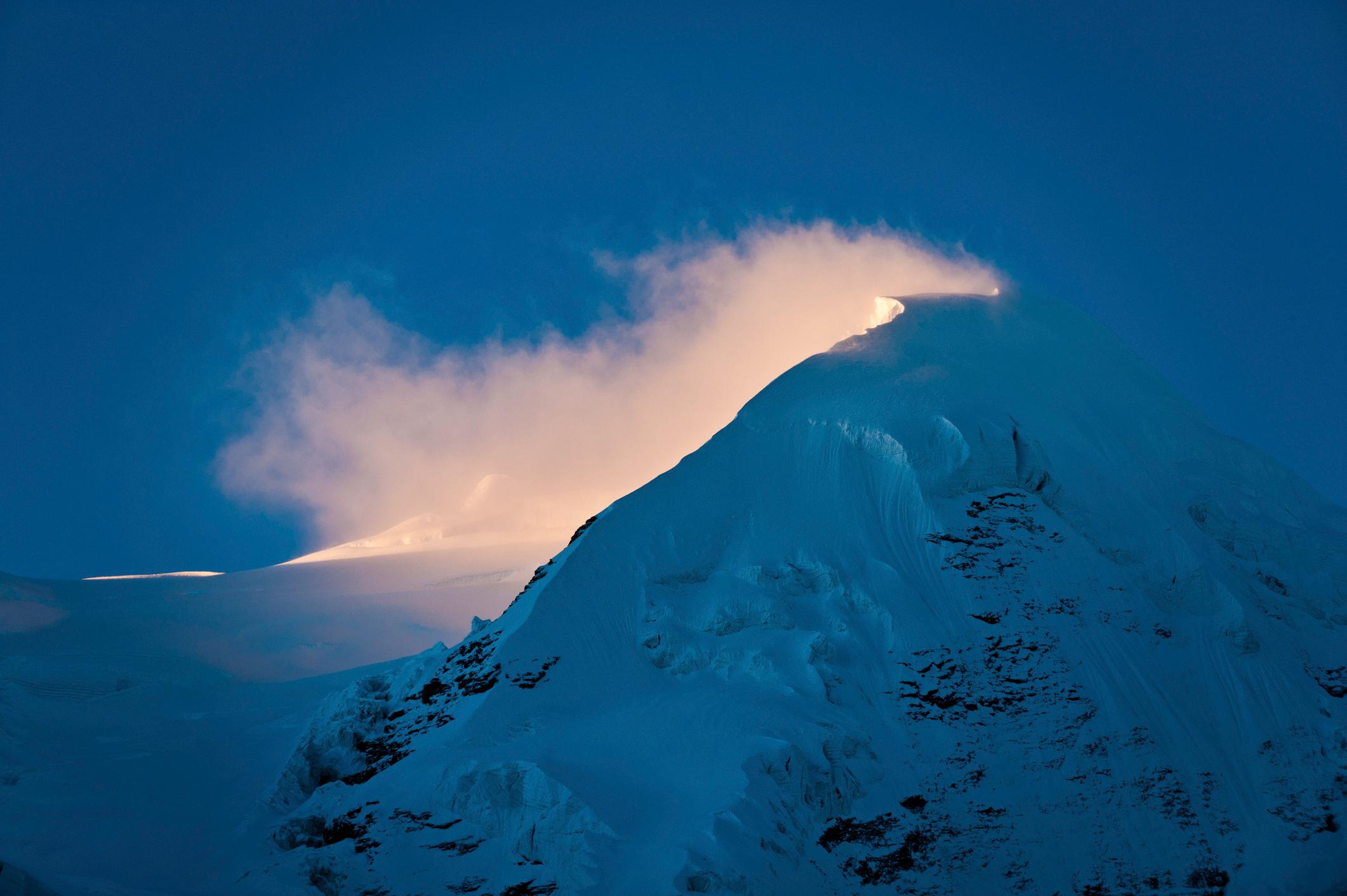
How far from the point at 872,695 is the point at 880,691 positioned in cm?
40

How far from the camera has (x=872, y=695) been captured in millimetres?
33938

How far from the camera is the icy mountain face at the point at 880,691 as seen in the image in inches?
1120

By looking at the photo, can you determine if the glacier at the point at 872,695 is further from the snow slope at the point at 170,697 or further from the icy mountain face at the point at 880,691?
the snow slope at the point at 170,697

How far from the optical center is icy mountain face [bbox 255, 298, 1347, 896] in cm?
2845

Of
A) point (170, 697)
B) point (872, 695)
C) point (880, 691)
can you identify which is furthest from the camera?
point (170, 697)

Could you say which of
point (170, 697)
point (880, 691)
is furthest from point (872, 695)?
point (170, 697)

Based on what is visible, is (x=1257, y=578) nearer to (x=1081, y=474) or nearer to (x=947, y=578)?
(x=1081, y=474)

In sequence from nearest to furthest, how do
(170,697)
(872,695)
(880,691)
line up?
(872,695), (880,691), (170,697)

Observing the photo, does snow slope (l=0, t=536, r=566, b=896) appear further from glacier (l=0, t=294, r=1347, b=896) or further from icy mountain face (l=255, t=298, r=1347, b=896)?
icy mountain face (l=255, t=298, r=1347, b=896)

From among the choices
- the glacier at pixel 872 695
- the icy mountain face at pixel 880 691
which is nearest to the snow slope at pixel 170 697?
Result: the glacier at pixel 872 695

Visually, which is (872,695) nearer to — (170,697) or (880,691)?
(880,691)

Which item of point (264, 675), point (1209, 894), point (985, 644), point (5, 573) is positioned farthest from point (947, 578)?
point (5, 573)

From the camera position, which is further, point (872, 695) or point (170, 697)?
point (170, 697)

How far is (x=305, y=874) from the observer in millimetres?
28516
